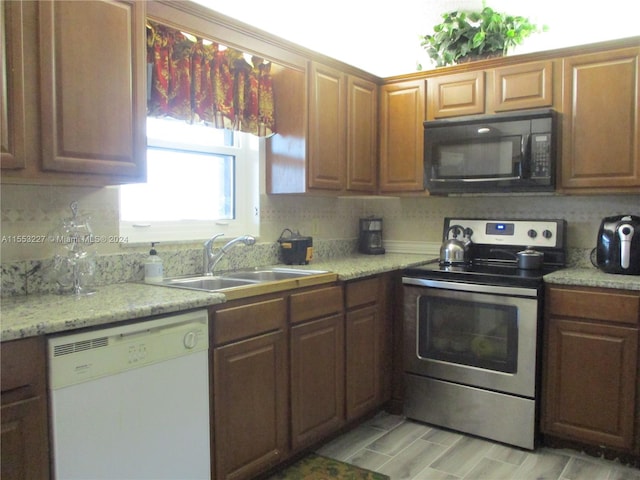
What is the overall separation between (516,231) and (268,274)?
155cm

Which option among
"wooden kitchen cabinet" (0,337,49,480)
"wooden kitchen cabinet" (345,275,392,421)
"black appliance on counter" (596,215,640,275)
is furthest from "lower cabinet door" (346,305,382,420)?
"wooden kitchen cabinet" (0,337,49,480)

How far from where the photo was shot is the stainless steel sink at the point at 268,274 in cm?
267

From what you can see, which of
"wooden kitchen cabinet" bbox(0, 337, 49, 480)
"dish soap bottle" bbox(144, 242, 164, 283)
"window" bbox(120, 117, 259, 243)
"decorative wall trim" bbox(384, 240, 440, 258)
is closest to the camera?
"wooden kitchen cabinet" bbox(0, 337, 49, 480)

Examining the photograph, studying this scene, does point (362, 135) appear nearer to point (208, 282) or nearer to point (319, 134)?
point (319, 134)

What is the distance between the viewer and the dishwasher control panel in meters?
1.47

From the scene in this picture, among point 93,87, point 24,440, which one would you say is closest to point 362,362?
point 24,440

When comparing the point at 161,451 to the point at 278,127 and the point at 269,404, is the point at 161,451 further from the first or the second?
the point at 278,127

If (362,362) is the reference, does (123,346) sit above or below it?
above

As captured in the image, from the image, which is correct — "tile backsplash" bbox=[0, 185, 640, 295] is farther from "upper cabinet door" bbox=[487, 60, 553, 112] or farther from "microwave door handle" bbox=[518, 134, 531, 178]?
"upper cabinet door" bbox=[487, 60, 553, 112]

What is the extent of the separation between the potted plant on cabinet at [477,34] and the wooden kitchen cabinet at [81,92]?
6.43 feet

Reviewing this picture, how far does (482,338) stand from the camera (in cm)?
278

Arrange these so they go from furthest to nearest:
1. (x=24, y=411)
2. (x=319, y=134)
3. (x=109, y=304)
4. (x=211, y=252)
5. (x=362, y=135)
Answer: (x=362, y=135), (x=319, y=134), (x=211, y=252), (x=109, y=304), (x=24, y=411)

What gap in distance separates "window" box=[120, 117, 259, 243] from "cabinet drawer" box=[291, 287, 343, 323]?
68cm

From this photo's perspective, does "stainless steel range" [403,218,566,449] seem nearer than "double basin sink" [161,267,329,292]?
No
